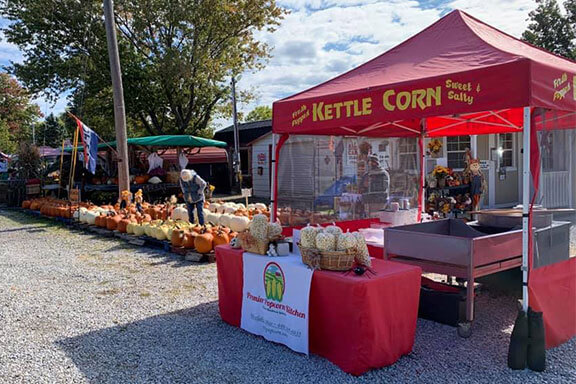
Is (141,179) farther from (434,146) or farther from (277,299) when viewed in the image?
(277,299)

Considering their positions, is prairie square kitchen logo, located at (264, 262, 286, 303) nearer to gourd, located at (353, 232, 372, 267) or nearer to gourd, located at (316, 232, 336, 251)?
gourd, located at (316, 232, 336, 251)

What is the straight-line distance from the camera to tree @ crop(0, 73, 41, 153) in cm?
5006

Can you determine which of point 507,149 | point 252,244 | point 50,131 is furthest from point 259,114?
point 252,244

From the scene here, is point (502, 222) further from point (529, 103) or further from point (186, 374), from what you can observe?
point (186, 374)

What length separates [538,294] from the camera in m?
4.14

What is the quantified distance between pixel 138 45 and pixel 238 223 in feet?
53.5

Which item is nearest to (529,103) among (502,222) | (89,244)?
(502,222)

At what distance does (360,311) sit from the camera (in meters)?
3.72

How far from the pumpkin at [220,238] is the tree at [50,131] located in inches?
2430

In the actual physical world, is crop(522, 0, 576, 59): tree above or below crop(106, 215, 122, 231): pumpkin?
above

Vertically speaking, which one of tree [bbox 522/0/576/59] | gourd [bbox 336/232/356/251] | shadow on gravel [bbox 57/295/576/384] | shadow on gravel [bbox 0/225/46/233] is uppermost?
tree [bbox 522/0/576/59]

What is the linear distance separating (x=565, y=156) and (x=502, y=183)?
1081cm

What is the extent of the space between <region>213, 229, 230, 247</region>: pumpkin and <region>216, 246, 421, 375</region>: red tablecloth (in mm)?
4368

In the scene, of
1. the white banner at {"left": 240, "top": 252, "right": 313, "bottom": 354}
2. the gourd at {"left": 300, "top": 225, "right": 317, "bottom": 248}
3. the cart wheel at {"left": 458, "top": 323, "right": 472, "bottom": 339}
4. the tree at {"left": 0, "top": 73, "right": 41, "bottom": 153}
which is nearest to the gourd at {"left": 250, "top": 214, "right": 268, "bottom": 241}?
the white banner at {"left": 240, "top": 252, "right": 313, "bottom": 354}
